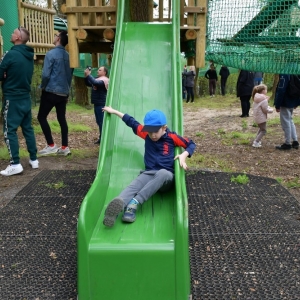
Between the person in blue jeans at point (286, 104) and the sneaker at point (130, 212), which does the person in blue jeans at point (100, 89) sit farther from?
the sneaker at point (130, 212)

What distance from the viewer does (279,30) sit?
5.34m

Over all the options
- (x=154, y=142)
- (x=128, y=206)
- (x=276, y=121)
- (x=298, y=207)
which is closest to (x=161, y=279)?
(x=128, y=206)

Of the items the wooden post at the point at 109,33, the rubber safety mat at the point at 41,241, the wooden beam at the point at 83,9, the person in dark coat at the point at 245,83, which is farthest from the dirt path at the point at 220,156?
the wooden beam at the point at 83,9

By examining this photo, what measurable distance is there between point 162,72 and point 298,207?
2.25 metres

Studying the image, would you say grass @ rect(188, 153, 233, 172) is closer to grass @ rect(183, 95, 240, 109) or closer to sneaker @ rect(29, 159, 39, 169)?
sneaker @ rect(29, 159, 39, 169)

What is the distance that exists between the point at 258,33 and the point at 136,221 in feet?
11.3

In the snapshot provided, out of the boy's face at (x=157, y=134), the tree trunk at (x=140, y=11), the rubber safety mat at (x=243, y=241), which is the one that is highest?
the tree trunk at (x=140, y=11)

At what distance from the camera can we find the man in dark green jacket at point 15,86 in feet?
17.3

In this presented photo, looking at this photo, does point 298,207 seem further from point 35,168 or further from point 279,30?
point 35,168

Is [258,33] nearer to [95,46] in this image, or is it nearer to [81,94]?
[95,46]

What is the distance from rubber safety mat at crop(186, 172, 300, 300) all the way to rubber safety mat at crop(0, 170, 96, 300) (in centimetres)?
101

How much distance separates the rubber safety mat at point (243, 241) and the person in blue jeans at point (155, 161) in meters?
0.62

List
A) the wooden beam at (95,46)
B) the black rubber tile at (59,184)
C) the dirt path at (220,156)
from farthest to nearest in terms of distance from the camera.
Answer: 1. the wooden beam at (95,46)
2. the dirt path at (220,156)
3. the black rubber tile at (59,184)

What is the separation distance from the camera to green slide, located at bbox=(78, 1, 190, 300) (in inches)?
101
